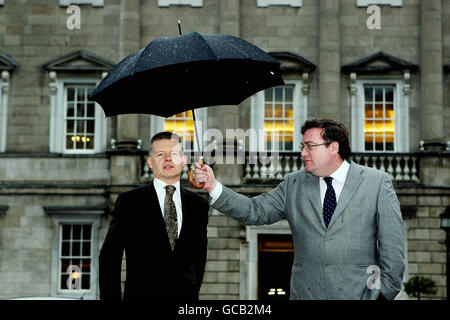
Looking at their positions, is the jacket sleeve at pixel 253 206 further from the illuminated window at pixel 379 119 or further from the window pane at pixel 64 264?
the window pane at pixel 64 264

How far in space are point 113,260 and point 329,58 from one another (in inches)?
664

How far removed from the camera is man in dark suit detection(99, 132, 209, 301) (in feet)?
19.1

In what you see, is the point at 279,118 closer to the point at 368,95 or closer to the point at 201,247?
the point at 368,95

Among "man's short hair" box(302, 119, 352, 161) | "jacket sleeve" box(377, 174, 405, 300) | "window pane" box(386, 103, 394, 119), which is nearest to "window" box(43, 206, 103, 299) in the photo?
"window pane" box(386, 103, 394, 119)

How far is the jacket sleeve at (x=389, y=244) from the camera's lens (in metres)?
5.39

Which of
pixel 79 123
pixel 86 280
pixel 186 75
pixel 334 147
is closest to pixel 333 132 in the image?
pixel 334 147

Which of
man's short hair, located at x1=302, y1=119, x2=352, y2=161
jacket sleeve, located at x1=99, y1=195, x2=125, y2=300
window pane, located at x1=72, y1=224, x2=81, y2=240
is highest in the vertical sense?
man's short hair, located at x1=302, y1=119, x2=352, y2=161

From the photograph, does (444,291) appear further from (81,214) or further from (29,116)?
(29,116)

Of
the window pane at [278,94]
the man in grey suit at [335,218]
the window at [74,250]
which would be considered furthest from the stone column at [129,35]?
the man in grey suit at [335,218]

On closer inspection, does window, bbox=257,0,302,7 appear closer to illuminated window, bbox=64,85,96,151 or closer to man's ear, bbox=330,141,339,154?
illuminated window, bbox=64,85,96,151

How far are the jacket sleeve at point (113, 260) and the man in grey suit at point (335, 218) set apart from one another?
0.73 m

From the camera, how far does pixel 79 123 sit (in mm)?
22250

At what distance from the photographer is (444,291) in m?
21.0

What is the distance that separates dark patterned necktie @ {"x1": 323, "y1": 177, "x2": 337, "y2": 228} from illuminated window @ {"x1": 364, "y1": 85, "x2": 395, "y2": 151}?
16.6m
